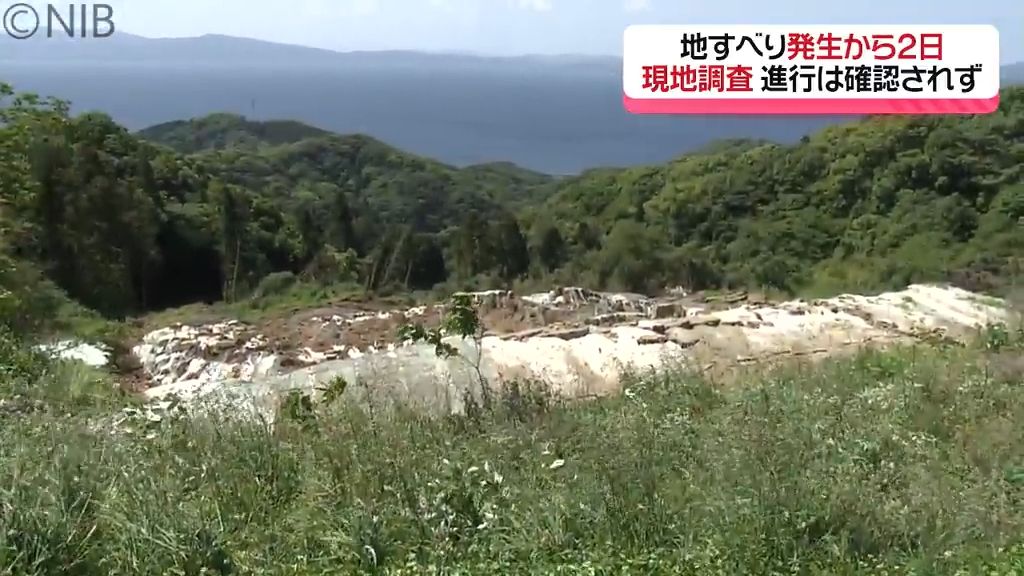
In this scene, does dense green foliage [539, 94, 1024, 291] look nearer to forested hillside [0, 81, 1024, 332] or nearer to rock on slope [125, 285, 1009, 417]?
forested hillside [0, 81, 1024, 332]

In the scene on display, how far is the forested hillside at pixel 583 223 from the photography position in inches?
792

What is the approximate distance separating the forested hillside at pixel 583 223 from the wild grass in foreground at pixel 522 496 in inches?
276

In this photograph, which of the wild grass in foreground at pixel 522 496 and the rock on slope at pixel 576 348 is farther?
the rock on slope at pixel 576 348

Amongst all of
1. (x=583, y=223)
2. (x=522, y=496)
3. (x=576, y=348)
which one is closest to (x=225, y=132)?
(x=583, y=223)

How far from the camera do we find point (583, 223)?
38.2m

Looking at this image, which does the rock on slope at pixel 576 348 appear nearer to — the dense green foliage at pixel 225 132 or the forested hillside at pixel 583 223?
the forested hillside at pixel 583 223

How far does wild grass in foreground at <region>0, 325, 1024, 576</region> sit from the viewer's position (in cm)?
303

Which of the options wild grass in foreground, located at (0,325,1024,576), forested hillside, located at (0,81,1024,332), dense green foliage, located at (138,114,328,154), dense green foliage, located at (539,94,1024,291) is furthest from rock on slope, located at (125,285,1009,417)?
dense green foliage, located at (138,114,328,154)

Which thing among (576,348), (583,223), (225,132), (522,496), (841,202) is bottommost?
(583,223)

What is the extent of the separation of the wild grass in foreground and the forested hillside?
7.00 metres

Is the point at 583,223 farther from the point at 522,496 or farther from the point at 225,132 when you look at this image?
the point at 225,132

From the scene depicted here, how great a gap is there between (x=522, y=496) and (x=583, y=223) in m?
35.1

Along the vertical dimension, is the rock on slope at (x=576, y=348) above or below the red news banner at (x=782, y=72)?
below

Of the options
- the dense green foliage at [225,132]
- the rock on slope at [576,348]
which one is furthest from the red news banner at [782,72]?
the dense green foliage at [225,132]
